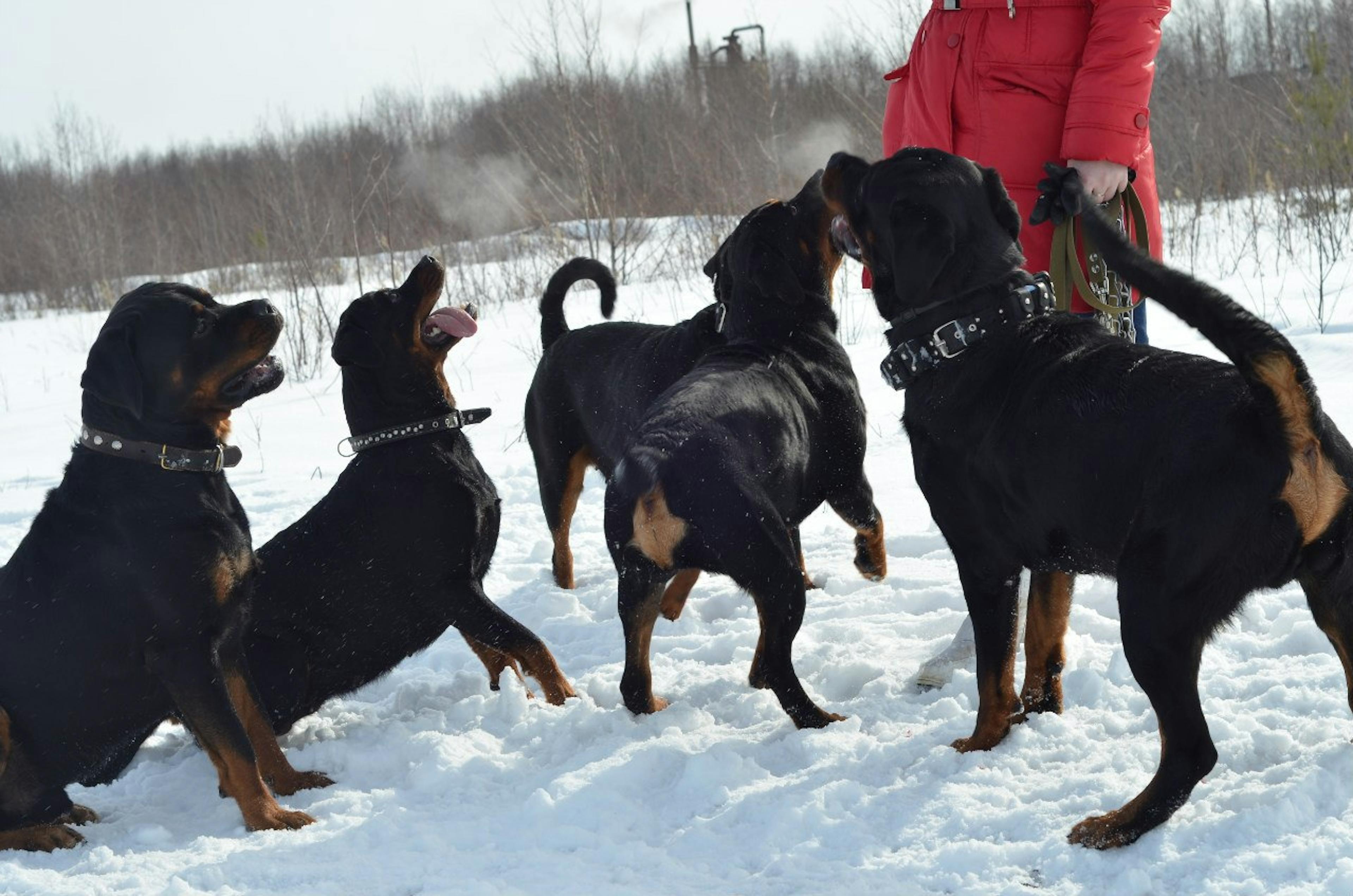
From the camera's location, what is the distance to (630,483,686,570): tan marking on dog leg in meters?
3.35

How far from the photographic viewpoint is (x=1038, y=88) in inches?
144

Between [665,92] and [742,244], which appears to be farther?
[665,92]

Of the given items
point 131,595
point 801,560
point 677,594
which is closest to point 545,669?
point 677,594

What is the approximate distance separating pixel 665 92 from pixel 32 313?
1674cm

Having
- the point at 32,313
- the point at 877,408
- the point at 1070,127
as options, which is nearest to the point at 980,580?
the point at 1070,127

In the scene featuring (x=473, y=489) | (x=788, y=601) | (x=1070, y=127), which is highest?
(x=1070, y=127)

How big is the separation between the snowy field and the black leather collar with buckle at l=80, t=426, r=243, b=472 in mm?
1046

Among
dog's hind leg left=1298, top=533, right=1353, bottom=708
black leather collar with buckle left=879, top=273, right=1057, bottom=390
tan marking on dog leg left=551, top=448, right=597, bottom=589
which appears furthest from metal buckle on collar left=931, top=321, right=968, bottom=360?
tan marking on dog leg left=551, top=448, right=597, bottom=589

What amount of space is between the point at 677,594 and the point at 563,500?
978 millimetres

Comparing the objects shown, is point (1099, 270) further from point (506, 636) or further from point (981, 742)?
point (506, 636)

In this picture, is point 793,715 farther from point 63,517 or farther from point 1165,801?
point 63,517

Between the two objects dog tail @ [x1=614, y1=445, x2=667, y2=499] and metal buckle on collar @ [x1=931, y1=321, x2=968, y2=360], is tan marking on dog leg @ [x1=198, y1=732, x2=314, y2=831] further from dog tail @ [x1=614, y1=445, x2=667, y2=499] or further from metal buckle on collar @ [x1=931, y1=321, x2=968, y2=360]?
metal buckle on collar @ [x1=931, y1=321, x2=968, y2=360]

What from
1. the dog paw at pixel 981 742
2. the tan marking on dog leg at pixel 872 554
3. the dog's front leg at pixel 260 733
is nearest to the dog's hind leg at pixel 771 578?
the dog paw at pixel 981 742

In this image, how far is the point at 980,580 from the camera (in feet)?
10.3
